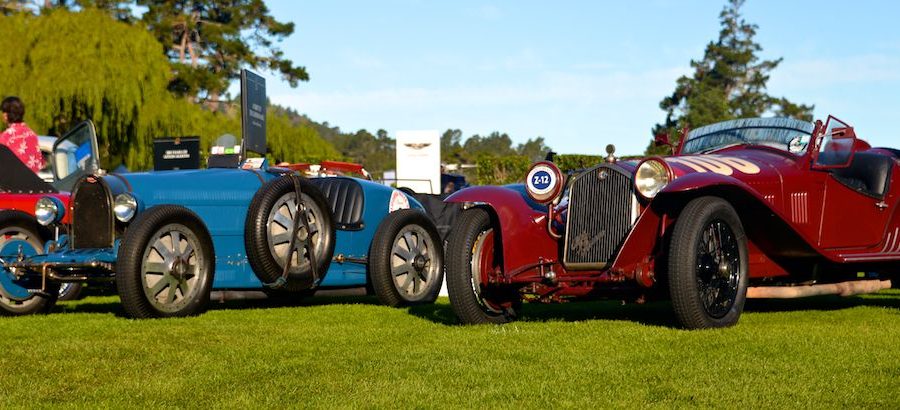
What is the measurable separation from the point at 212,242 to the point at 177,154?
2.68 m

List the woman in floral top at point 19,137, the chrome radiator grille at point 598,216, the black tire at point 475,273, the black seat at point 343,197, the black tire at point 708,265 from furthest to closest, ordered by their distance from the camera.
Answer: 1. the woman in floral top at point 19,137
2. the black seat at point 343,197
3. the black tire at point 475,273
4. the chrome radiator grille at point 598,216
5. the black tire at point 708,265

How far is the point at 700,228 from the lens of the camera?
6734mm

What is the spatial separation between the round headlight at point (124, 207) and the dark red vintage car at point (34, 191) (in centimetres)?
90

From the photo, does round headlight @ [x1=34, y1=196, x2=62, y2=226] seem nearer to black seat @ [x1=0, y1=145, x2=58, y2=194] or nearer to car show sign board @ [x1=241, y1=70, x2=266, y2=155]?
black seat @ [x1=0, y1=145, x2=58, y2=194]

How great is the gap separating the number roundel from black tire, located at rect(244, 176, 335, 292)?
2184 millimetres

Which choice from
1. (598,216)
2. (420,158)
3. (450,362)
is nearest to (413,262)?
(598,216)

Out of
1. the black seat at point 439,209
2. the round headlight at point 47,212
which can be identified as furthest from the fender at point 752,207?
Answer: the black seat at point 439,209

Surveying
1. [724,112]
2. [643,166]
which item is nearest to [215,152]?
[643,166]

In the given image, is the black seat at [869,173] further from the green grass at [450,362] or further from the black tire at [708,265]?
the black tire at [708,265]

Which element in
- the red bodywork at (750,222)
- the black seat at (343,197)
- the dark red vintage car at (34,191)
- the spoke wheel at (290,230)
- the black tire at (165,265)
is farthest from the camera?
the black seat at (343,197)

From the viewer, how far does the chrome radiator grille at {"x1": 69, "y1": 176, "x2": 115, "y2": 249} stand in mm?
8609

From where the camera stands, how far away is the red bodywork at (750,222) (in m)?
7.14

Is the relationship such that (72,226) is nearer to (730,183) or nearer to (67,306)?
(67,306)

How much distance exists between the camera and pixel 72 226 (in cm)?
879
